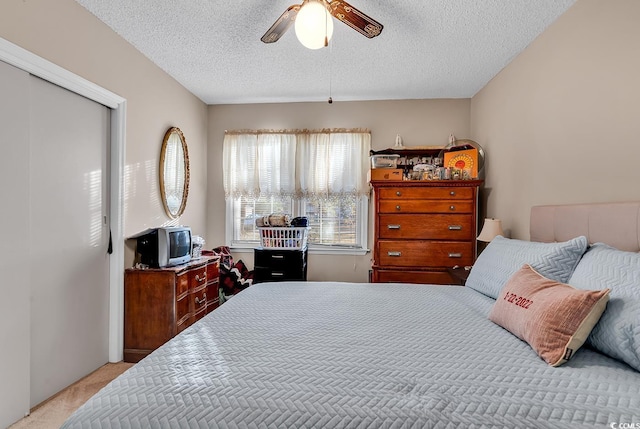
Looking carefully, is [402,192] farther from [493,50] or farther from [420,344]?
[420,344]

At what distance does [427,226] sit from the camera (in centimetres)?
313

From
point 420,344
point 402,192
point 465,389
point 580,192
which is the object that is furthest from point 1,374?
point 580,192

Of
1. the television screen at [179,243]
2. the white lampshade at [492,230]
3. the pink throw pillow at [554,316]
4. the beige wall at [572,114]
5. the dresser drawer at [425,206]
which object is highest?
the beige wall at [572,114]

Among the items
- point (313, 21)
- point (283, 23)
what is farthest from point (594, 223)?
point (283, 23)

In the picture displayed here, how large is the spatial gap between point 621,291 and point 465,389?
0.72 meters

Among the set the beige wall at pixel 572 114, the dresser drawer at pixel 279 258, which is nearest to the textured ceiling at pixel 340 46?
the beige wall at pixel 572 114

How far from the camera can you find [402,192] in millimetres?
3170

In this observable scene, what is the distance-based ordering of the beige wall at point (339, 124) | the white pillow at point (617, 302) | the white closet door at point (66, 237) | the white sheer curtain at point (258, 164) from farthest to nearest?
the white sheer curtain at point (258, 164) < the beige wall at point (339, 124) < the white closet door at point (66, 237) < the white pillow at point (617, 302)

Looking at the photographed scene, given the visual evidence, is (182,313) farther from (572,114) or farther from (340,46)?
(572,114)

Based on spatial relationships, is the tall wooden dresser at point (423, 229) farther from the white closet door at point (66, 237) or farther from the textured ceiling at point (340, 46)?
the white closet door at point (66, 237)

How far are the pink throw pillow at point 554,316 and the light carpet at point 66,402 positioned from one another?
2475 mm

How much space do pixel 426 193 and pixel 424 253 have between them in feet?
1.93

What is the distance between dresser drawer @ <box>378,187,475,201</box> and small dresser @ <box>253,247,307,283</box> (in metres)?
1.12

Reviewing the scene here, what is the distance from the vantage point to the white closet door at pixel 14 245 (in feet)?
5.72
